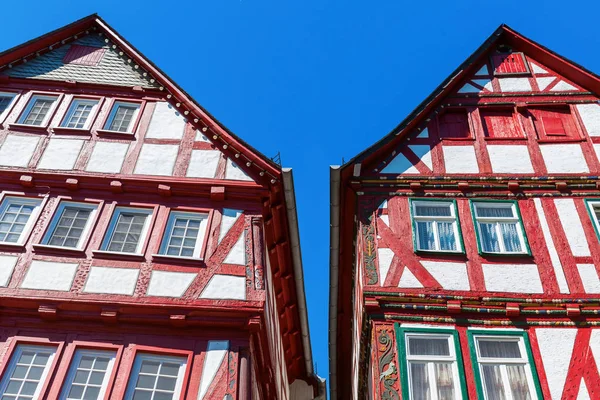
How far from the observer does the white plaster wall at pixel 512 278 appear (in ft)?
36.7

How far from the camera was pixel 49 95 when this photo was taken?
15109 mm

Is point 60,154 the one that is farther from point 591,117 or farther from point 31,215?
point 591,117

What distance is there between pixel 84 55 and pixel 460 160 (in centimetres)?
970

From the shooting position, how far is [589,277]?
11.3 metres

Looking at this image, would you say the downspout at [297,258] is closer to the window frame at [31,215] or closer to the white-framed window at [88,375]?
the window frame at [31,215]

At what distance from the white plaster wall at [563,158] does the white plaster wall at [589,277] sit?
2.49 metres

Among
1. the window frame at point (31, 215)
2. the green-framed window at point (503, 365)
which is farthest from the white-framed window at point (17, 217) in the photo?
the green-framed window at point (503, 365)

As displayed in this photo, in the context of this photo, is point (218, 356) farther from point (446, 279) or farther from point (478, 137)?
point (478, 137)

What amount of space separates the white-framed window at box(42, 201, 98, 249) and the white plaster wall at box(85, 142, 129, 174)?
3.14ft

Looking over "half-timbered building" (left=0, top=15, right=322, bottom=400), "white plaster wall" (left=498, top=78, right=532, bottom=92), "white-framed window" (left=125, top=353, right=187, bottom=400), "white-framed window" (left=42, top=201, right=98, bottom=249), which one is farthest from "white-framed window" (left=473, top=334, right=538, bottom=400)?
"white-framed window" (left=42, top=201, right=98, bottom=249)

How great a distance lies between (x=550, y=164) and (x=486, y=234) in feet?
8.13

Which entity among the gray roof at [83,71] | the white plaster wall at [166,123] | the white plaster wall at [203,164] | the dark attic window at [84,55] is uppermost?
the dark attic window at [84,55]

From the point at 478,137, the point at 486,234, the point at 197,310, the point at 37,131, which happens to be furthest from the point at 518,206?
the point at 37,131

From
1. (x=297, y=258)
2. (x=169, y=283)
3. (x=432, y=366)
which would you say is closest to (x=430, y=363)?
(x=432, y=366)
